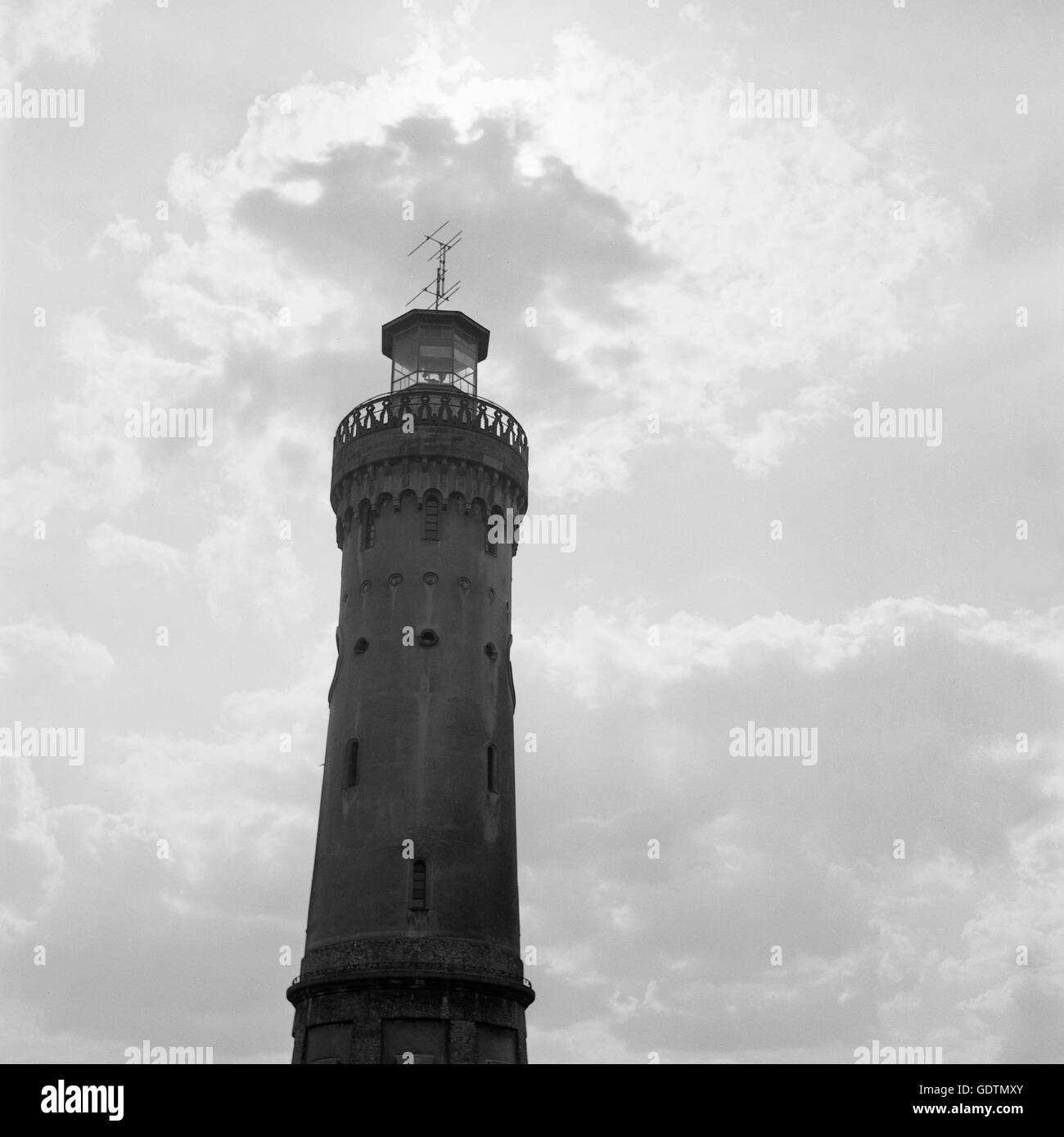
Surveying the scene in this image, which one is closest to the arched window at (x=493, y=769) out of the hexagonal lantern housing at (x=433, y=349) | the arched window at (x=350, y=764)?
the arched window at (x=350, y=764)

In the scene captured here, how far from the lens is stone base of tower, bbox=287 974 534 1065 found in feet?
157

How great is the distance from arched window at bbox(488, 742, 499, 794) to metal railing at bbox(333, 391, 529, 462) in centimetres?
1345

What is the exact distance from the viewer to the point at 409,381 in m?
61.0

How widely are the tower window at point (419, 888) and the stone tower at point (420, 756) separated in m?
0.06

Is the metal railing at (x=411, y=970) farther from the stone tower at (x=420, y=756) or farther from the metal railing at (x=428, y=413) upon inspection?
the metal railing at (x=428, y=413)

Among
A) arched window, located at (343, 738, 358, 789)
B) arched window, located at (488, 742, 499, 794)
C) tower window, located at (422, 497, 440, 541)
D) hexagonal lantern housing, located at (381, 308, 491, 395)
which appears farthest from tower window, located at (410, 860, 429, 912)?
hexagonal lantern housing, located at (381, 308, 491, 395)

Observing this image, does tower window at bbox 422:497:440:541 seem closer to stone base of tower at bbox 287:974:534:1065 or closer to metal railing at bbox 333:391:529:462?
metal railing at bbox 333:391:529:462

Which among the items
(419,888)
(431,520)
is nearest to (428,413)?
(431,520)

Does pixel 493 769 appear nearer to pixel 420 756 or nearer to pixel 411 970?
pixel 420 756
